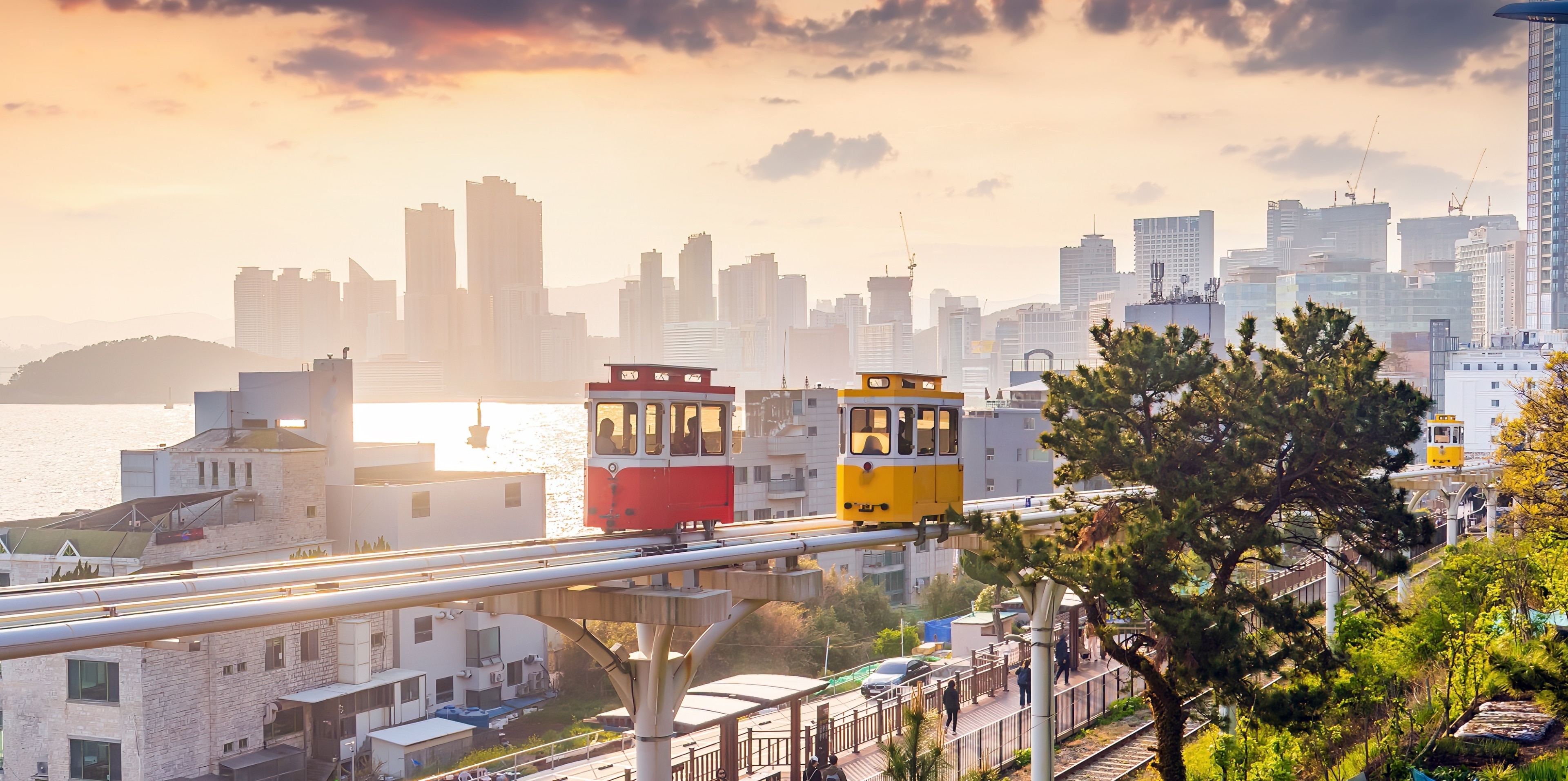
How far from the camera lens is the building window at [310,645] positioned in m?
46.9

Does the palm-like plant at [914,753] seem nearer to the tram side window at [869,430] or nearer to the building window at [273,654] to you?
the tram side window at [869,430]

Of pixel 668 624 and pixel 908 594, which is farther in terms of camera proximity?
pixel 908 594

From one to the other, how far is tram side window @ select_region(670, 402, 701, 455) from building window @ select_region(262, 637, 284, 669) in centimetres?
3286

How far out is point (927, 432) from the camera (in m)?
21.0

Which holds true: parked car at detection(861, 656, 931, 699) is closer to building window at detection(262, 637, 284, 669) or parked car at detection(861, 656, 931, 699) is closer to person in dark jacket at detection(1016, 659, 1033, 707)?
person in dark jacket at detection(1016, 659, 1033, 707)

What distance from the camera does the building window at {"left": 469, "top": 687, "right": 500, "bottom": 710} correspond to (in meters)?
54.1

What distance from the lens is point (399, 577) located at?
537 inches

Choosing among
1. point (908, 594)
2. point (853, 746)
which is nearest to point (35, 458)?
point (908, 594)

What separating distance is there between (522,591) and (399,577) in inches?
59.9

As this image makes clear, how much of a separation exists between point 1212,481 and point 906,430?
5.12 m

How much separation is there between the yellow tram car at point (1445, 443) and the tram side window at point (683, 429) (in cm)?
3795

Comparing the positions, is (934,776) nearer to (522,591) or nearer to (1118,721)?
(522,591)

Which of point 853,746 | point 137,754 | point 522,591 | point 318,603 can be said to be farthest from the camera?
point 137,754

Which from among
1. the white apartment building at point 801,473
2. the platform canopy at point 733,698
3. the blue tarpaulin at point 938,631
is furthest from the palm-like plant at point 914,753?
the white apartment building at point 801,473
